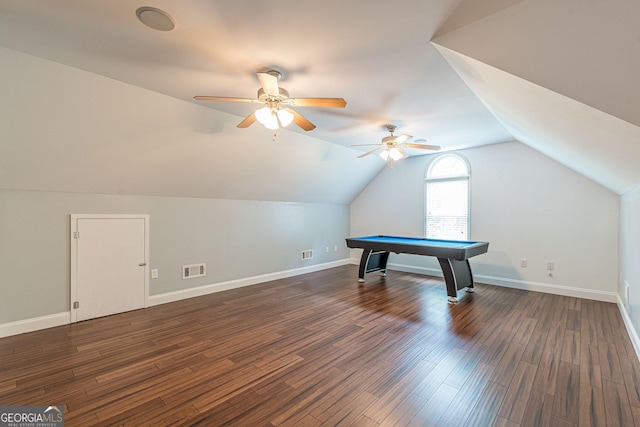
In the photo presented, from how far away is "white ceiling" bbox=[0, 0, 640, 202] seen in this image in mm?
1430

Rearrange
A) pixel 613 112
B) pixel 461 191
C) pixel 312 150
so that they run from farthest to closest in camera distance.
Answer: pixel 461 191 < pixel 312 150 < pixel 613 112

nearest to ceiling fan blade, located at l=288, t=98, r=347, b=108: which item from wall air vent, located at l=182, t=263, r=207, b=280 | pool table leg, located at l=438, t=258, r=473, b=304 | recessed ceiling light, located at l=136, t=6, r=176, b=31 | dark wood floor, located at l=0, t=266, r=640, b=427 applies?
recessed ceiling light, located at l=136, t=6, r=176, b=31

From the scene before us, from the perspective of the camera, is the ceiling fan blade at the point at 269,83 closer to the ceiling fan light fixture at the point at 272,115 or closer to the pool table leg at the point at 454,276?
the ceiling fan light fixture at the point at 272,115

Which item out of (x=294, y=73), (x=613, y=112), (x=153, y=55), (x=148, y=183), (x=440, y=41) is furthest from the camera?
(x=148, y=183)

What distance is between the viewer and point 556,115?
216 cm

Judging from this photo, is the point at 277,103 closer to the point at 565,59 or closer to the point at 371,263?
the point at 565,59

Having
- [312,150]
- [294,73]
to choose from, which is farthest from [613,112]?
[312,150]

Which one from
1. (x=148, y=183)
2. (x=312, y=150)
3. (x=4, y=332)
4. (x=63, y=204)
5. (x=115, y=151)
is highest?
(x=312, y=150)

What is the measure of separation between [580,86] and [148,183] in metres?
4.53

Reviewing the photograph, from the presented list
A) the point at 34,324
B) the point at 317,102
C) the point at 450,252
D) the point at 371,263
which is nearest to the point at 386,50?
the point at 317,102

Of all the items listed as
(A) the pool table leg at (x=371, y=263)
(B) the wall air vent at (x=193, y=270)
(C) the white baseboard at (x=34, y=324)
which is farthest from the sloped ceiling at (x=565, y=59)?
(C) the white baseboard at (x=34, y=324)

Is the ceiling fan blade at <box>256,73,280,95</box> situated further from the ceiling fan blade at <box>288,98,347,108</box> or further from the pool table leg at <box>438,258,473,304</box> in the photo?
the pool table leg at <box>438,258,473,304</box>

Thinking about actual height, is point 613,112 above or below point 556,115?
below

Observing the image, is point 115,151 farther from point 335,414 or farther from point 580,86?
point 580,86
